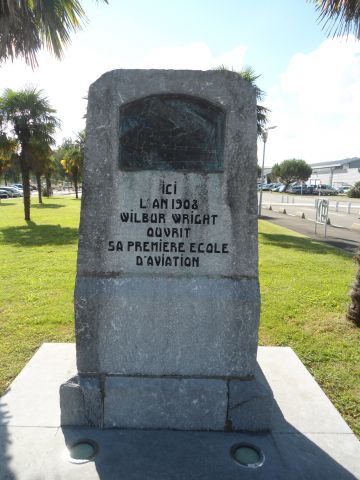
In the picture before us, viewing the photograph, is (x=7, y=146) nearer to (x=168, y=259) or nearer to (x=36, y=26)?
(x=36, y=26)

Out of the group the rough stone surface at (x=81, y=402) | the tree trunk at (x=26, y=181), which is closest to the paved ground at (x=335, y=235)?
the rough stone surface at (x=81, y=402)

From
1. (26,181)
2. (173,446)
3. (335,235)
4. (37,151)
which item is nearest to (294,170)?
(335,235)

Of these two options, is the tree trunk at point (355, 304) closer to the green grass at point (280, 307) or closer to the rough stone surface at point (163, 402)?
the green grass at point (280, 307)

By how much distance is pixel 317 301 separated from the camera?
6379 millimetres

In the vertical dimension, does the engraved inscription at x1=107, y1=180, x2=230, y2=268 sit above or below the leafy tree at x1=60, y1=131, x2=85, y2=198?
below

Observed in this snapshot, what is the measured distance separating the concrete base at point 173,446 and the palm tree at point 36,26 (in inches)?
212

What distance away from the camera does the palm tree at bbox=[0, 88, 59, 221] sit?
57.9 feet

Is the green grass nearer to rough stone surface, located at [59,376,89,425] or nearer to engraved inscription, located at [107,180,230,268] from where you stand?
rough stone surface, located at [59,376,89,425]

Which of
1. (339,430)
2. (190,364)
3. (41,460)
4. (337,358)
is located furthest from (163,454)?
(337,358)

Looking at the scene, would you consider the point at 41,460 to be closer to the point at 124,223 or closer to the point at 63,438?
the point at 63,438

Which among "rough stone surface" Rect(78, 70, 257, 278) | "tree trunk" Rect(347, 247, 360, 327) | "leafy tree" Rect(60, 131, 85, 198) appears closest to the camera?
"rough stone surface" Rect(78, 70, 257, 278)

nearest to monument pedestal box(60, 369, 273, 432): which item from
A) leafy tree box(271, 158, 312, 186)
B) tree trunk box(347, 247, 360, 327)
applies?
tree trunk box(347, 247, 360, 327)

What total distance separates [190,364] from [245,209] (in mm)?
1271

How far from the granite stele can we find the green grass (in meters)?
1.27
